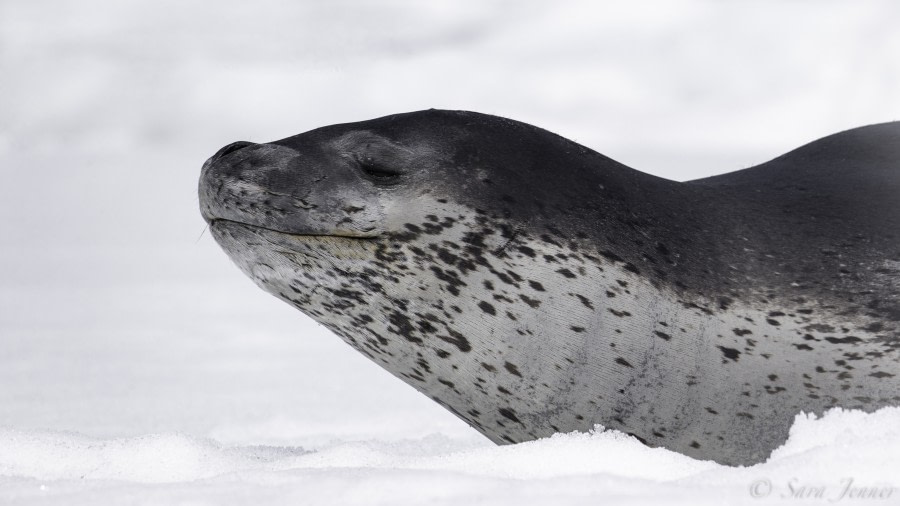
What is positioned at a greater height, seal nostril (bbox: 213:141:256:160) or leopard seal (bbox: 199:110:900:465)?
seal nostril (bbox: 213:141:256:160)

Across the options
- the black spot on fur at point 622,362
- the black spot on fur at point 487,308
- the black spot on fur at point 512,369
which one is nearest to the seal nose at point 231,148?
the black spot on fur at point 487,308

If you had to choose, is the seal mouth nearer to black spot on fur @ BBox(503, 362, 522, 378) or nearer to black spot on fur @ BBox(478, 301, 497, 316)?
black spot on fur @ BBox(478, 301, 497, 316)

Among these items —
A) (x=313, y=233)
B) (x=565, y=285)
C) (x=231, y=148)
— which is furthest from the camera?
Result: (x=231, y=148)

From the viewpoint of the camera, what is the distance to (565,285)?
345cm

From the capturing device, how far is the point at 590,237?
351cm

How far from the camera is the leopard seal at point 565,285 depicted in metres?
3.47

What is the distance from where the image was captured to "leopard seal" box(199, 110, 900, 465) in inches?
137

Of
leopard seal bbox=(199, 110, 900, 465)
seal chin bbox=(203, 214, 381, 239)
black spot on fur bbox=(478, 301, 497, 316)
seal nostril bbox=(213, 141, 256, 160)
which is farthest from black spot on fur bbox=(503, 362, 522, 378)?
seal nostril bbox=(213, 141, 256, 160)

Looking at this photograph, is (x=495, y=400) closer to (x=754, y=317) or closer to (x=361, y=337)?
(x=361, y=337)

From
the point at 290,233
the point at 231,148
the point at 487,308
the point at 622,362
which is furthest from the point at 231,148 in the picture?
the point at 622,362

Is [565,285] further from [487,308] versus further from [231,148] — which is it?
[231,148]

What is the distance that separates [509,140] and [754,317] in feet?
3.52

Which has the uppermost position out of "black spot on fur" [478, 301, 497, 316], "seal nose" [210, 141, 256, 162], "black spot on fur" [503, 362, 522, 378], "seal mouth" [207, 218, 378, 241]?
"seal nose" [210, 141, 256, 162]

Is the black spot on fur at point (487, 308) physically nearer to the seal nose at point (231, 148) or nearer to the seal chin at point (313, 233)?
the seal chin at point (313, 233)
